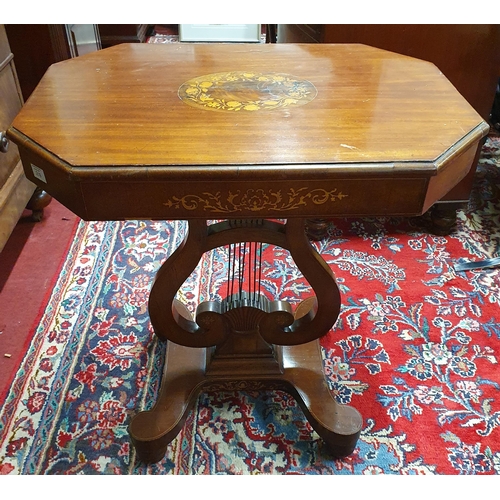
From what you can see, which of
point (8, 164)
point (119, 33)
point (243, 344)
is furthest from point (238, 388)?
point (119, 33)

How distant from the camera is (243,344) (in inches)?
50.0

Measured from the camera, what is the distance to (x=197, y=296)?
1.63 meters

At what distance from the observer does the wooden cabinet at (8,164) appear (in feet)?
5.07

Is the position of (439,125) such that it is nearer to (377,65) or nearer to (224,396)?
(377,65)

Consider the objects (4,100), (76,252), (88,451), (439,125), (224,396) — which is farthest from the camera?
(76,252)

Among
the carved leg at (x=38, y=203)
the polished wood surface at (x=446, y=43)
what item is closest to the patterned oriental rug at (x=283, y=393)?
the carved leg at (x=38, y=203)

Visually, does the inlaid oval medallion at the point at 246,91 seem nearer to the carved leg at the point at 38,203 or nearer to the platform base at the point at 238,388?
the platform base at the point at 238,388

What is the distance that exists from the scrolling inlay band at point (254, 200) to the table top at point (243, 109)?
55mm

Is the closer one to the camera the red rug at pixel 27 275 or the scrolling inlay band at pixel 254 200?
the scrolling inlay band at pixel 254 200

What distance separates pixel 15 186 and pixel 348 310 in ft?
3.63

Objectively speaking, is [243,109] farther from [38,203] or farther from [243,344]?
[38,203]

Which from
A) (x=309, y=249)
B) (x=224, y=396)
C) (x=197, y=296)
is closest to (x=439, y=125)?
(x=309, y=249)
